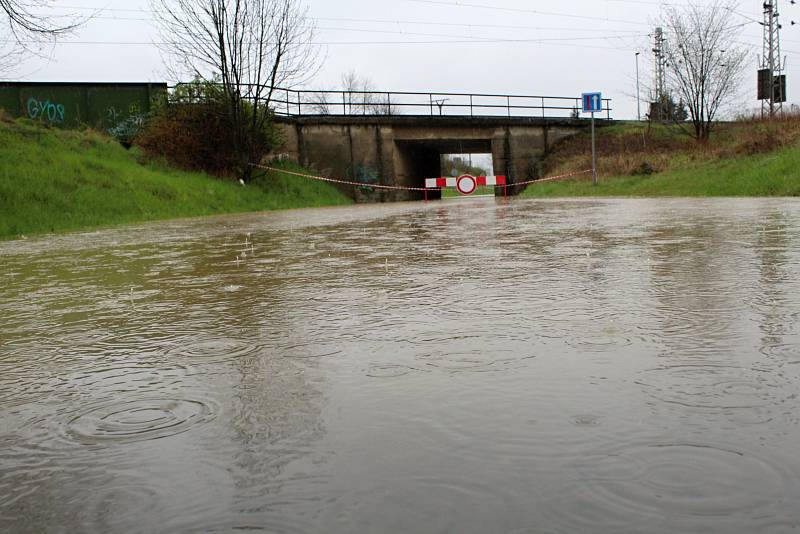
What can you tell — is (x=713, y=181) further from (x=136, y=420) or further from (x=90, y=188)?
(x=136, y=420)

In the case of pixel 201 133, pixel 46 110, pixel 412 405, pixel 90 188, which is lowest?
pixel 412 405

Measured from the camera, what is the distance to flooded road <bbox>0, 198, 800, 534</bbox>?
1541 mm

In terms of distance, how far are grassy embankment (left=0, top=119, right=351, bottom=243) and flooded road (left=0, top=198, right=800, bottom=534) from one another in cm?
1118

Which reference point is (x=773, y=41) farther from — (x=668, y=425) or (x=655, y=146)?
(x=668, y=425)

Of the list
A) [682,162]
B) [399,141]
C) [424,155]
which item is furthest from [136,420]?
[424,155]

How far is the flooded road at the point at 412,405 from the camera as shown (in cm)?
154

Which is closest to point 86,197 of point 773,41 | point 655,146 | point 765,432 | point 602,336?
point 602,336

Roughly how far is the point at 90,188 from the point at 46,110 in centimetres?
963

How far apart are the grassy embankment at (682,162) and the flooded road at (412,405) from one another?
1665 cm

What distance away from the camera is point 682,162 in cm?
2752

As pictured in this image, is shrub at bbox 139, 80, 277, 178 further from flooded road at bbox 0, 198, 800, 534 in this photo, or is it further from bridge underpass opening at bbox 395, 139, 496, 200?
flooded road at bbox 0, 198, 800, 534

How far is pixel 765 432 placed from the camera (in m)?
1.89

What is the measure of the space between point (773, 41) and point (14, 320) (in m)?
44.4

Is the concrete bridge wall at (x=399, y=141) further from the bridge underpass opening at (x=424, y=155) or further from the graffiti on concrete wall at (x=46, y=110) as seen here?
the graffiti on concrete wall at (x=46, y=110)
